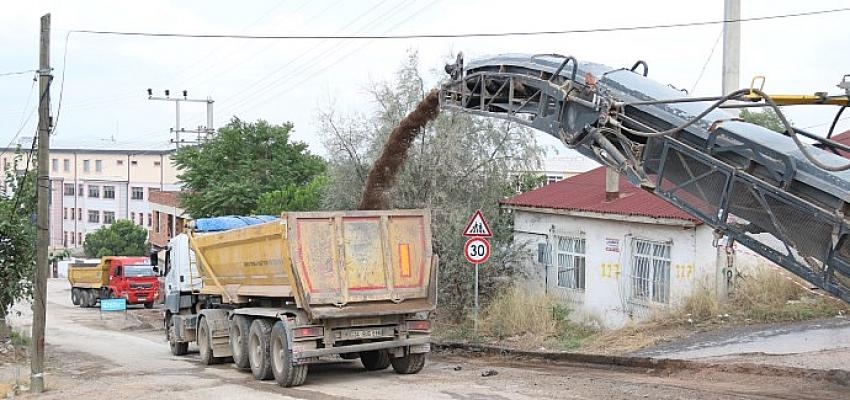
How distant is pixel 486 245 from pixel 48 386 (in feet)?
26.9

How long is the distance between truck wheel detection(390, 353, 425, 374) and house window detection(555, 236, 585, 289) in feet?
25.3

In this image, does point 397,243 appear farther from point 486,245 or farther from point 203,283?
point 203,283

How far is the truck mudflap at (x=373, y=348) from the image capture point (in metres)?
14.1

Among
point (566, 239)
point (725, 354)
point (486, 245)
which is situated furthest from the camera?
point (566, 239)

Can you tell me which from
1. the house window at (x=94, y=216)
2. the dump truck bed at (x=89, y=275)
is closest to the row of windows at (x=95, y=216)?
the house window at (x=94, y=216)

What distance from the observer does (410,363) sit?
15312 millimetres

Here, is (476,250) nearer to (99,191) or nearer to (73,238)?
(99,191)

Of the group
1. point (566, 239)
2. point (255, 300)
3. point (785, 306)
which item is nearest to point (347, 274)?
point (255, 300)

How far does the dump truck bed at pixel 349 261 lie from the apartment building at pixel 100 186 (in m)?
75.9

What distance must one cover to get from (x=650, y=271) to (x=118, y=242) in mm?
62641

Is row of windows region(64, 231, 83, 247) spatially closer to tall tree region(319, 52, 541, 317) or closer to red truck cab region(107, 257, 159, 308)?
red truck cab region(107, 257, 159, 308)

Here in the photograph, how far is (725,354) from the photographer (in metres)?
14.2

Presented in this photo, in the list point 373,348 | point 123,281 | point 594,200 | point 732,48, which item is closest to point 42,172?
point 373,348

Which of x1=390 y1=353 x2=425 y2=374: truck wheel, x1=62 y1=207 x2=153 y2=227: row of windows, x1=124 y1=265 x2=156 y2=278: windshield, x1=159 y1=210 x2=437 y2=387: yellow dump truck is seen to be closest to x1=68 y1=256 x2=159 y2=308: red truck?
x1=124 y1=265 x2=156 y2=278: windshield
